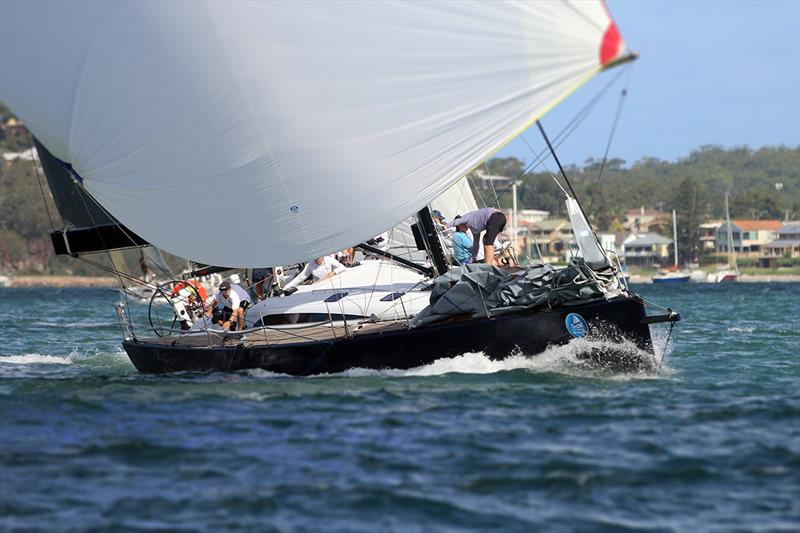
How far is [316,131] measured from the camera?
13.7m

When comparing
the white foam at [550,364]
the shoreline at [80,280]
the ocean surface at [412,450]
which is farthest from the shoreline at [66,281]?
the ocean surface at [412,450]

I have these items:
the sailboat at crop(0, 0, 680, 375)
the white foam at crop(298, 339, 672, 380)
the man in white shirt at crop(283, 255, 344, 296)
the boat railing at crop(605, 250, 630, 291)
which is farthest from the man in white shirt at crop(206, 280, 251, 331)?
the boat railing at crop(605, 250, 630, 291)

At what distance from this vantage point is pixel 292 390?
1359cm

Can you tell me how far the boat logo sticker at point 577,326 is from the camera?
14.2 meters

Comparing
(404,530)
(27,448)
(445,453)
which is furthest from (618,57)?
(27,448)

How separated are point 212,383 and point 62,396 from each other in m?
1.78

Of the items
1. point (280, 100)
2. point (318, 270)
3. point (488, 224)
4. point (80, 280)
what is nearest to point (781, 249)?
point (80, 280)

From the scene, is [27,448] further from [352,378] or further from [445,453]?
[352,378]

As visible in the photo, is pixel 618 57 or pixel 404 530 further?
pixel 618 57

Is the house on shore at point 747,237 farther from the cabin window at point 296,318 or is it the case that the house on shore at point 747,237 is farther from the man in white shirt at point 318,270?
the cabin window at point 296,318

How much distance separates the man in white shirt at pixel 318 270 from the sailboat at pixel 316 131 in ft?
6.83

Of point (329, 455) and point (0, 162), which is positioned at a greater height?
point (0, 162)

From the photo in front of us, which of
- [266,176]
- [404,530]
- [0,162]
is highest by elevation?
[0,162]

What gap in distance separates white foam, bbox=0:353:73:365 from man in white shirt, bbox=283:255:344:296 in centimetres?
384
